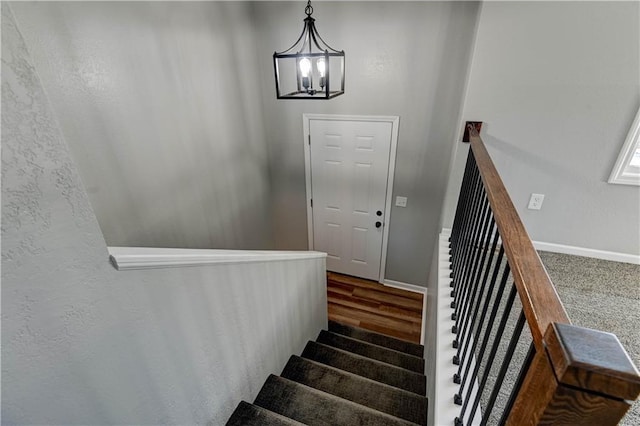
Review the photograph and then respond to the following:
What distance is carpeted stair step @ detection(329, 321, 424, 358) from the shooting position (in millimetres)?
2996

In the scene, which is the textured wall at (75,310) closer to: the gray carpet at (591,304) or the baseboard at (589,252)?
the gray carpet at (591,304)

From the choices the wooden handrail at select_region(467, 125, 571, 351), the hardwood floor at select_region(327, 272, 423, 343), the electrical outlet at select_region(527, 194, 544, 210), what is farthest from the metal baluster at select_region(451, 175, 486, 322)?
the hardwood floor at select_region(327, 272, 423, 343)

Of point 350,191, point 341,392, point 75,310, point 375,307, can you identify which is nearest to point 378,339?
point 375,307

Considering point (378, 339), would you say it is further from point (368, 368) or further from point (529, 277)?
point (529, 277)

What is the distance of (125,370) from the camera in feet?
3.14

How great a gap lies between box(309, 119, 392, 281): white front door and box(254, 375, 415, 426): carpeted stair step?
88.1 inches

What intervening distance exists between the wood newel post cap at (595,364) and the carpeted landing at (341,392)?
1504 mm

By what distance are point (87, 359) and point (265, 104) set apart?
3152mm

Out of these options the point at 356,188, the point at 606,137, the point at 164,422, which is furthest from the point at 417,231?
the point at 164,422

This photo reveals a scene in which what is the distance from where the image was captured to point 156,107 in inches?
86.4

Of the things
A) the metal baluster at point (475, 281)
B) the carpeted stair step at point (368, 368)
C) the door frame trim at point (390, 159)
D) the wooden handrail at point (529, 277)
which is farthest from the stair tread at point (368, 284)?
the wooden handrail at point (529, 277)

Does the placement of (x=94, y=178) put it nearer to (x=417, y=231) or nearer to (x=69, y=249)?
(x=69, y=249)

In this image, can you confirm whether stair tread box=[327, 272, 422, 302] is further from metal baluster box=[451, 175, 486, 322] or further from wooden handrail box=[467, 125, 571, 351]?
wooden handrail box=[467, 125, 571, 351]

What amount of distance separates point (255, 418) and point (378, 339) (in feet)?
5.94
